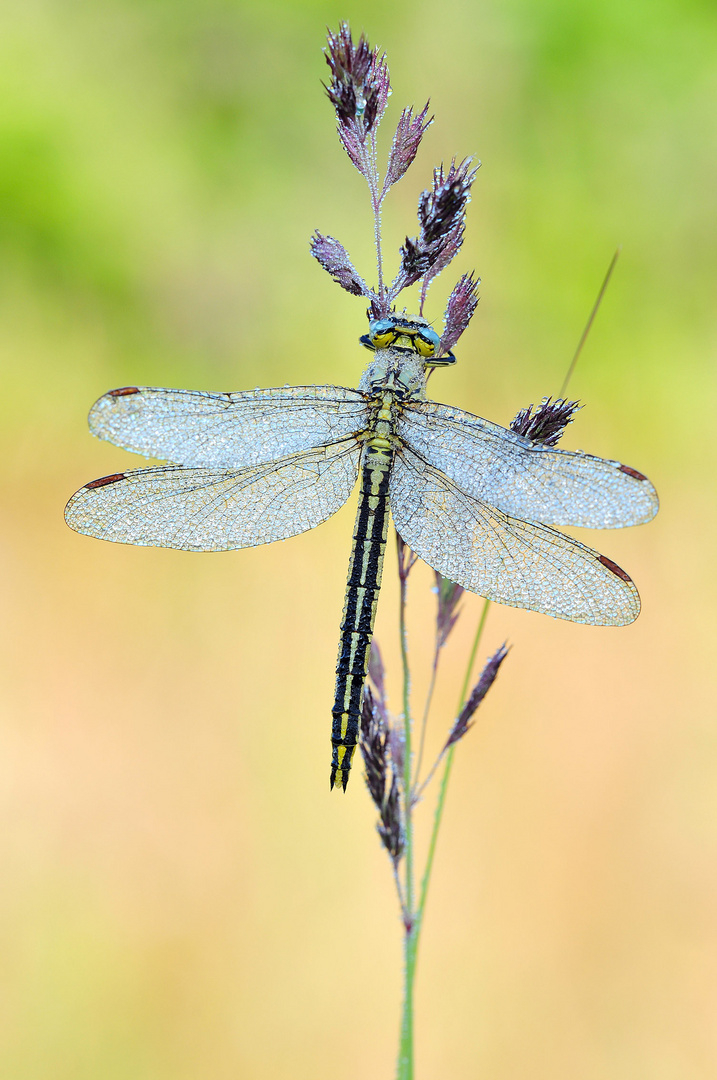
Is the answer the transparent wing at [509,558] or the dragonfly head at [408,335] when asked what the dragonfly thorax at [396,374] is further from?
the transparent wing at [509,558]

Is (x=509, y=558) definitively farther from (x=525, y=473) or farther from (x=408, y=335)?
(x=408, y=335)

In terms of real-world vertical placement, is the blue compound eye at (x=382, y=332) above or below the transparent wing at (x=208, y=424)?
above

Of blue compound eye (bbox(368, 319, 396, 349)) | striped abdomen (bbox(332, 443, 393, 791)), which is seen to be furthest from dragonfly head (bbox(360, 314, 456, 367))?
striped abdomen (bbox(332, 443, 393, 791))

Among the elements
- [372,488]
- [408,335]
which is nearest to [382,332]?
[408,335]

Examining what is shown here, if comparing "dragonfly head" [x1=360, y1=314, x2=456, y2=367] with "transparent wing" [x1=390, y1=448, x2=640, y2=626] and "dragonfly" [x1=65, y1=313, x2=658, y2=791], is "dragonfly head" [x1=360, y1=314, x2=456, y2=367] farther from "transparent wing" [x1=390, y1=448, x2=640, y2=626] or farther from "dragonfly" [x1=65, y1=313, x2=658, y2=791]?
"transparent wing" [x1=390, y1=448, x2=640, y2=626]

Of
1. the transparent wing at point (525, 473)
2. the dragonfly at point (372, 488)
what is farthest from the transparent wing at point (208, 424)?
the transparent wing at point (525, 473)

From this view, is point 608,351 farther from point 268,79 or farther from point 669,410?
point 268,79
